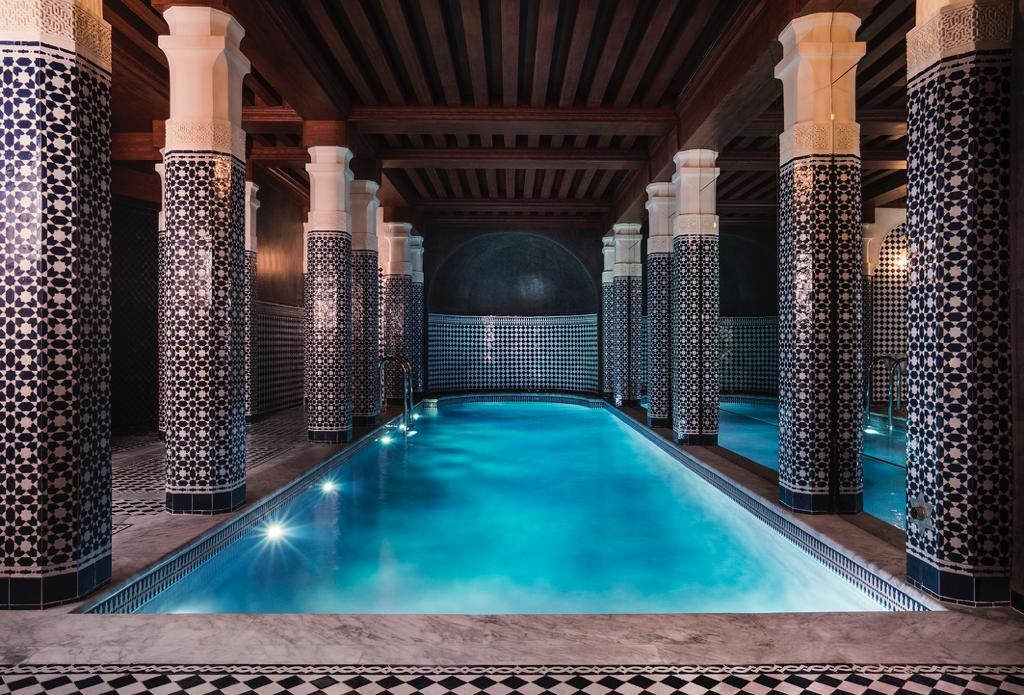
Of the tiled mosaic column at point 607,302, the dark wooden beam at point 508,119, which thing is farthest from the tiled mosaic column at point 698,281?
the tiled mosaic column at point 607,302

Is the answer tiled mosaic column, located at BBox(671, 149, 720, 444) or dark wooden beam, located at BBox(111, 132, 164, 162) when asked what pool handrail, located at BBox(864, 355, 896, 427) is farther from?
dark wooden beam, located at BBox(111, 132, 164, 162)

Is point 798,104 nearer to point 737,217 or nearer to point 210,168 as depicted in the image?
point 210,168

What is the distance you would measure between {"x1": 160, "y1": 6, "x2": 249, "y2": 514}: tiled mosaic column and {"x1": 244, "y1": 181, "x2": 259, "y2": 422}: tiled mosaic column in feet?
13.0

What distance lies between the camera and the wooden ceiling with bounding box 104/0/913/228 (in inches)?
169

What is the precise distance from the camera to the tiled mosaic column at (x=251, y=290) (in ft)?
24.6

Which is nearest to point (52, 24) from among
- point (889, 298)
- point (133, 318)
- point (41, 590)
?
point (41, 590)

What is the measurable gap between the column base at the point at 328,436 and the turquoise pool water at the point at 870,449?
355cm

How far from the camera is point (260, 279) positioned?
26.4 ft

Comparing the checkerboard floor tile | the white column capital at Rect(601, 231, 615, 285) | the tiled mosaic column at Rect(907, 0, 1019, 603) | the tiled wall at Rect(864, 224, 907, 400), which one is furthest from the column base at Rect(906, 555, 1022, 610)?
the white column capital at Rect(601, 231, 615, 285)

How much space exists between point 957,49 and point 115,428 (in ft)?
23.2

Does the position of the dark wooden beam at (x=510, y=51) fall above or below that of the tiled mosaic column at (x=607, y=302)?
above

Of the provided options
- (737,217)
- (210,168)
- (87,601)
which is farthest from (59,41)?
(737,217)

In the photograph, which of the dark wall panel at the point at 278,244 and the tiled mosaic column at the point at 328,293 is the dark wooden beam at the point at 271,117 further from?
the dark wall panel at the point at 278,244

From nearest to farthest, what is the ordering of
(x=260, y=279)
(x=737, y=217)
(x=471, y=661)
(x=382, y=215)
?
(x=471, y=661) < (x=260, y=279) < (x=382, y=215) < (x=737, y=217)
